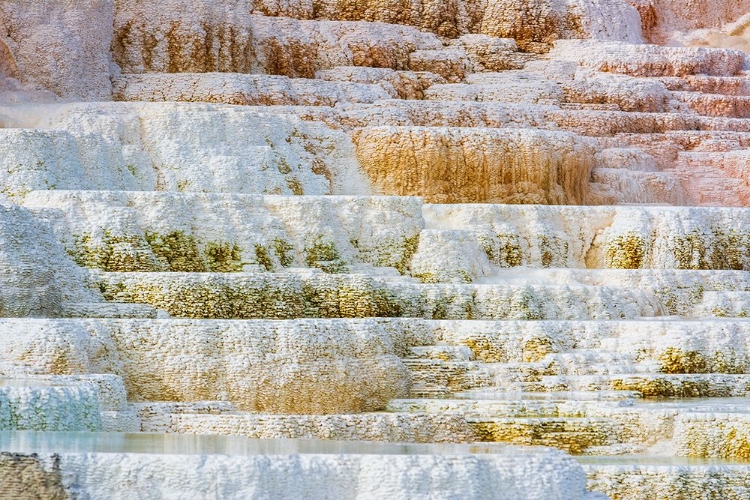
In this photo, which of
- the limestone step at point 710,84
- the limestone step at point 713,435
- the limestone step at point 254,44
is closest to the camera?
the limestone step at point 713,435

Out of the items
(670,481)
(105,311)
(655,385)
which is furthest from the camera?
(655,385)

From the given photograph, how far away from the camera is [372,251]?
2475cm

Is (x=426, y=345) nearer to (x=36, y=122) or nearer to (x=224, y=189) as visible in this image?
(x=224, y=189)

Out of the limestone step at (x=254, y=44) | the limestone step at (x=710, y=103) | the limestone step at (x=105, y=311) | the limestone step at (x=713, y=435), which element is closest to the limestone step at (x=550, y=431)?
the limestone step at (x=713, y=435)

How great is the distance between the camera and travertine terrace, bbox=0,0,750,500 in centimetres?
1470

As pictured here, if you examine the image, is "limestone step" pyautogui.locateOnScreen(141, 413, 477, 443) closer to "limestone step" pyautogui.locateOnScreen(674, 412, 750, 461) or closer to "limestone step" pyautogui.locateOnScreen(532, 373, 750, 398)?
"limestone step" pyautogui.locateOnScreen(674, 412, 750, 461)

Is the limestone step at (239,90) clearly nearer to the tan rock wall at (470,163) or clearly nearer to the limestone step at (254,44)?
the limestone step at (254,44)

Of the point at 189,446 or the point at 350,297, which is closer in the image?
the point at 189,446

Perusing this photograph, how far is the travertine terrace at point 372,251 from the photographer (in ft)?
48.2

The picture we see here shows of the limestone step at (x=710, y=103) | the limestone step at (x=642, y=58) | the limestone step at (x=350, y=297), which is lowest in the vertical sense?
the limestone step at (x=350, y=297)

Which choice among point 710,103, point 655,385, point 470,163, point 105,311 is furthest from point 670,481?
point 710,103

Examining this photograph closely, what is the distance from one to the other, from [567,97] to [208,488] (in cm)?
2410

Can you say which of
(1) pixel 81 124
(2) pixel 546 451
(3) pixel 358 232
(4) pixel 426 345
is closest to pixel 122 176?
(1) pixel 81 124

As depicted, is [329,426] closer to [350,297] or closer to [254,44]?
[350,297]
